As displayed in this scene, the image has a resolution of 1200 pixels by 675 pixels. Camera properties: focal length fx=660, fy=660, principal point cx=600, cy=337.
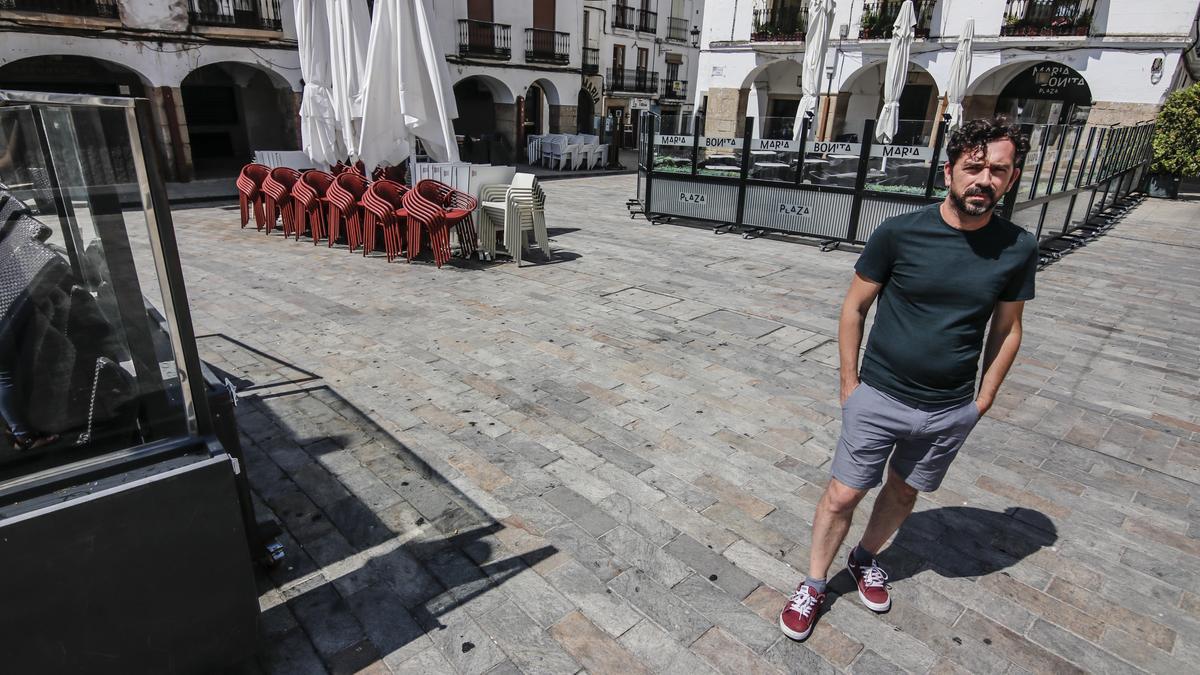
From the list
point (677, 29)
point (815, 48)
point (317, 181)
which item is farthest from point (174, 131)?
point (677, 29)

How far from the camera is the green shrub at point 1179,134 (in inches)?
616

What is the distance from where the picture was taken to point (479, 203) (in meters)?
7.86

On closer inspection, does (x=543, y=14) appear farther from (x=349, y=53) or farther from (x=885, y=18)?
(x=349, y=53)

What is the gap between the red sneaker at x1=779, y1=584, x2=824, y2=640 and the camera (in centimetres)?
245

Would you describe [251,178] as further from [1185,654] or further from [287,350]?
[1185,654]

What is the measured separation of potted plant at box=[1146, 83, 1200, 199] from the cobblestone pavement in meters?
13.1

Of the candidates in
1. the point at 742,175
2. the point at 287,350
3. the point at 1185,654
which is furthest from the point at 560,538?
the point at 742,175

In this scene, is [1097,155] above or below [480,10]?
below

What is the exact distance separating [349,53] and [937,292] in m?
8.27

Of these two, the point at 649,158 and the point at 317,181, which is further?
the point at 649,158

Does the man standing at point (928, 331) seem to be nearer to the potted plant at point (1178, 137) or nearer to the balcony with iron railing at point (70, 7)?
the balcony with iron railing at point (70, 7)

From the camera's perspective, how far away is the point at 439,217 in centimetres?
741

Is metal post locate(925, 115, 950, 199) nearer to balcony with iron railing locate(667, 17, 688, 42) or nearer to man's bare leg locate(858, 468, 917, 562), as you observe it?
man's bare leg locate(858, 468, 917, 562)

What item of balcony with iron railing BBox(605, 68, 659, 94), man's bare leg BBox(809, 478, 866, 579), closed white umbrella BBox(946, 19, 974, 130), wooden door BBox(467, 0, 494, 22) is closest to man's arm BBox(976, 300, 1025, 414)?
man's bare leg BBox(809, 478, 866, 579)
